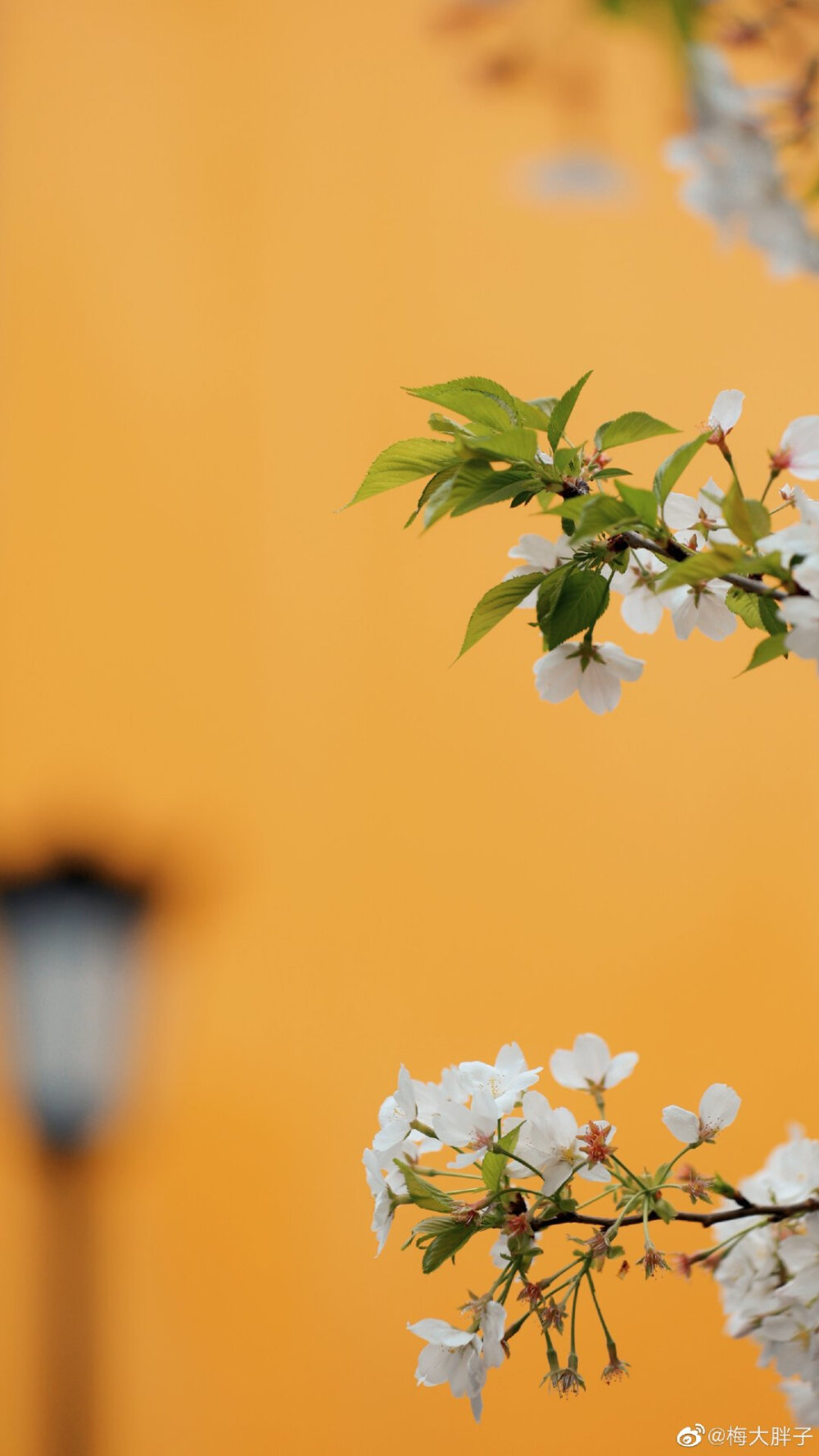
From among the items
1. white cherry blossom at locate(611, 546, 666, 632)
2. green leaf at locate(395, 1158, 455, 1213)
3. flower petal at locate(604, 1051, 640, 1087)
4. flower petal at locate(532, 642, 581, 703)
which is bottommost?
green leaf at locate(395, 1158, 455, 1213)

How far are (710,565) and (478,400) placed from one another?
0.39 ft

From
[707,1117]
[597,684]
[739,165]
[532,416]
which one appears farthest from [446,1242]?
[739,165]

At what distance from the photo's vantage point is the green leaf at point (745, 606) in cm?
50

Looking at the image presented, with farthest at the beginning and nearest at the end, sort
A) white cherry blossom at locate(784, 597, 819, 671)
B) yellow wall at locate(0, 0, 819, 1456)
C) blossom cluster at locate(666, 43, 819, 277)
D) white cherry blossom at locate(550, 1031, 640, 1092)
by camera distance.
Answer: yellow wall at locate(0, 0, 819, 1456) → blossom cluster at locate(666, 43, 819, 277) → white cherry blossom at locate(550, 1031, 640, 1092) → white cherry blossom at locate(784, 597, 819, 671)

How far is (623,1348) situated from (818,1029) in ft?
1.49

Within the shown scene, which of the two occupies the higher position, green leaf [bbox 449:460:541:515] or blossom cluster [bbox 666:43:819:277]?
blossom cluster [bbox 666:43:819:277]

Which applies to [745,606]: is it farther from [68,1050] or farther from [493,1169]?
[68,1050]

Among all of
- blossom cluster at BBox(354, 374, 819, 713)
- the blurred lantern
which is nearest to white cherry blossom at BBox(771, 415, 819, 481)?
blossom cluster at BBox(354, 374, 819, 713)

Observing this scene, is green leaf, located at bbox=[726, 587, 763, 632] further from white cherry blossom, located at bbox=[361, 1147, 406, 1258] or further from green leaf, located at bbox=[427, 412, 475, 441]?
white cherry blossom, located at bbox=[361, 1147, 406, 1258]

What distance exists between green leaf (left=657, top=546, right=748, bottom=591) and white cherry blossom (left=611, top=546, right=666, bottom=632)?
0.09 m

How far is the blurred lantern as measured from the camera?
4.69 feet

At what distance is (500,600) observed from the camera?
1.58ft

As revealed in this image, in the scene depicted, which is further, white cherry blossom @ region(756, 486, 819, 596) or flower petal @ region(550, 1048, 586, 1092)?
flower petal @ region(550, 1048, 586, 1092)

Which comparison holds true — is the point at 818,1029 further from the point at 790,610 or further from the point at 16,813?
the point at 790,610
